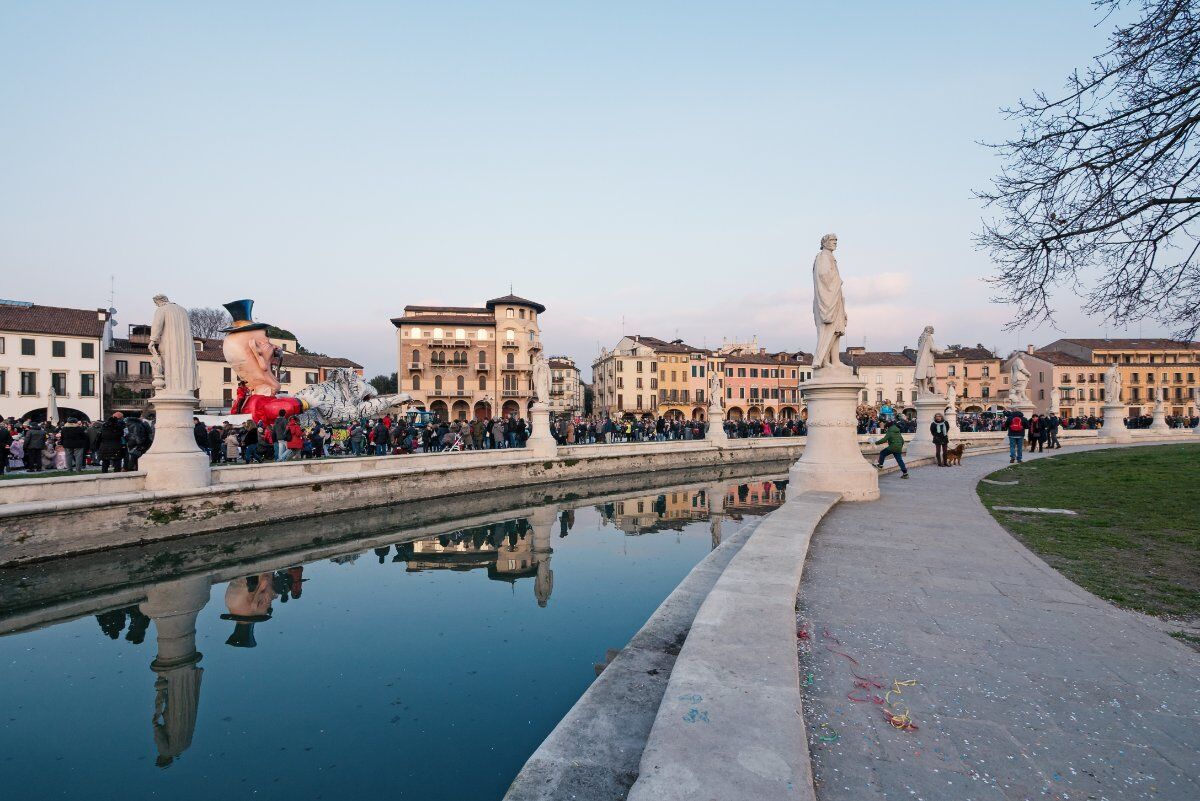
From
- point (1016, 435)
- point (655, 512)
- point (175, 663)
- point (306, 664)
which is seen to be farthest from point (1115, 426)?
point (175, 663)

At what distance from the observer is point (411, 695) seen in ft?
16.7

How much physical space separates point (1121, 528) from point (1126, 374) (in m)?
83.4

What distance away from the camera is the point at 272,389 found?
31891mm

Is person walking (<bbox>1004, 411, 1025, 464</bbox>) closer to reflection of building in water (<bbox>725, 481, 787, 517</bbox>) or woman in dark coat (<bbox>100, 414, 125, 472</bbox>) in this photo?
reflection of building in water (<bbox>725, 481, 787, 517</bbox>)

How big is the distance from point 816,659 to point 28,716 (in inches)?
245

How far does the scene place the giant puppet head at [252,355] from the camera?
31.1m

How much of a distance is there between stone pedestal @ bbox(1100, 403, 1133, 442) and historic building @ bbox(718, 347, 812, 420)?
140ft

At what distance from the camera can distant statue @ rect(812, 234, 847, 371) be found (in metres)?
9.12

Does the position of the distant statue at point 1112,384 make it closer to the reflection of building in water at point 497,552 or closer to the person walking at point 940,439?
the person walking at point 940,439

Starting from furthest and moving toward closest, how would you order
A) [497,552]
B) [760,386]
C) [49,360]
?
[760,386] → [49,360] → [497,552]

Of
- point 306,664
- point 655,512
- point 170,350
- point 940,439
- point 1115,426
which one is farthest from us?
point 1115,426

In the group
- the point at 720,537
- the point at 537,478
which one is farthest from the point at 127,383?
the point at 720,537

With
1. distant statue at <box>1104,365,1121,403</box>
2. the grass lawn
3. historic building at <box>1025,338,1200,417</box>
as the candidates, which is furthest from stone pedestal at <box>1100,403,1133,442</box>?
historic building at <box>1025,338,1200,417</box>

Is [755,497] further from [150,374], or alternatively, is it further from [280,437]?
[150,374]
